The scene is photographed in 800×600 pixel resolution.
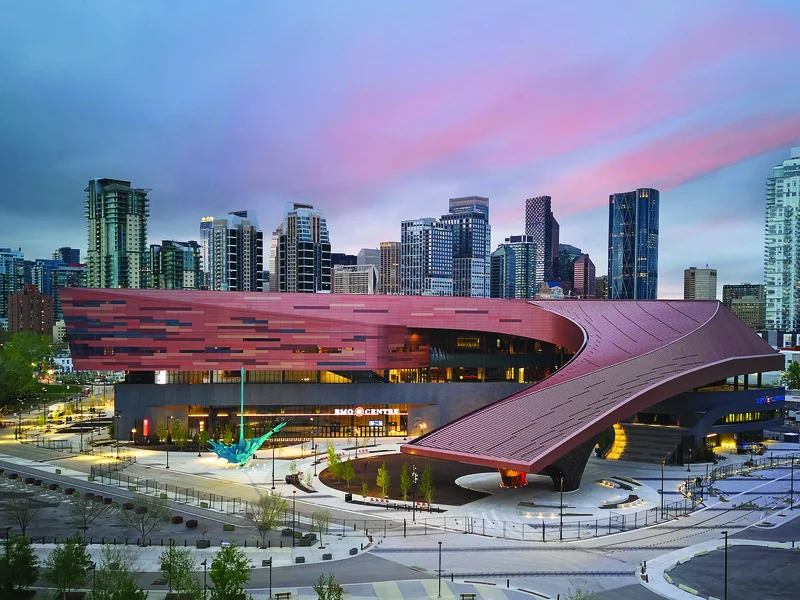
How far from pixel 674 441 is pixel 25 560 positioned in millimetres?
73057

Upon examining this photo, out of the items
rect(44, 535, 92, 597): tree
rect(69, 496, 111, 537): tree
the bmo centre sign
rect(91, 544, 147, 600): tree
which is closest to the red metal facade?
the bmo centre sign

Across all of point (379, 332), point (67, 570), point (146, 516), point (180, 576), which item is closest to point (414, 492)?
point (146, 516)

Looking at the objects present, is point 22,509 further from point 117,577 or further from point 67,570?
point 117,577

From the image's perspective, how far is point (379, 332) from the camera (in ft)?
341

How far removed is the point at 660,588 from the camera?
44.4m

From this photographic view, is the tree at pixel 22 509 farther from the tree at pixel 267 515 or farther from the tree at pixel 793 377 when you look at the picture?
the tree at pixel 793 377

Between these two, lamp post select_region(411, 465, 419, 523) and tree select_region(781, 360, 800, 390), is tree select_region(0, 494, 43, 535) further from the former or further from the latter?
tree select_region(781, 360, 800, 390)

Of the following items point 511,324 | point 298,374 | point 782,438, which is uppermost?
point 511,324

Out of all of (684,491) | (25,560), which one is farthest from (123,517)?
(684,491)

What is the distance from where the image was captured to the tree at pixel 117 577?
3575 cm

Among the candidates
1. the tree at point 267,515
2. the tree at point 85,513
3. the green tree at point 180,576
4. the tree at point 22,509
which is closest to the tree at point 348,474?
the tree at point 267,515

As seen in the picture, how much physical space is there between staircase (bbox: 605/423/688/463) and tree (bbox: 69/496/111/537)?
5851 cm

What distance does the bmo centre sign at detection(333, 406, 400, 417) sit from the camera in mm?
105062

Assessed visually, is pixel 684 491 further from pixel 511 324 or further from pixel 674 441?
pixel 511 324
